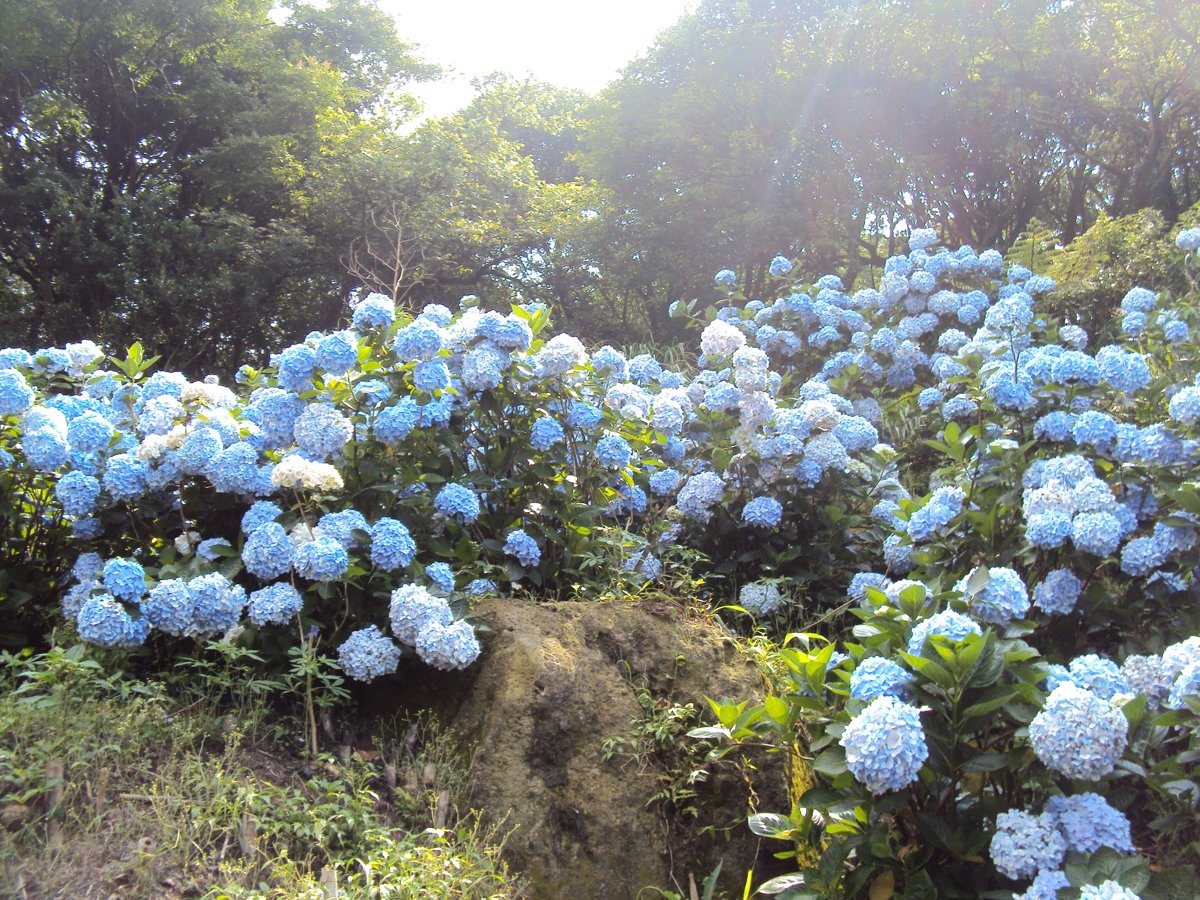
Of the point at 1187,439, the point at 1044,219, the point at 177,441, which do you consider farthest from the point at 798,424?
the point at 1044,219

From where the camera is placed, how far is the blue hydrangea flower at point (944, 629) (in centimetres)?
222

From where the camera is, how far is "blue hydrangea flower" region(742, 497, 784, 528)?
13.9 feet

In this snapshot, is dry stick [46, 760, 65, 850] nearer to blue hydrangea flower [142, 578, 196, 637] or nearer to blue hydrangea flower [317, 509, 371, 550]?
blue hydrangea flower [142, 578, 196, 637]

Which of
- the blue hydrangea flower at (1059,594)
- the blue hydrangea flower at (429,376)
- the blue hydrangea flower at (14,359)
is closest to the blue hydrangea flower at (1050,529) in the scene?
the blue hydrangea flower at (1059,594)

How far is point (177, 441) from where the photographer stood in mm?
3275

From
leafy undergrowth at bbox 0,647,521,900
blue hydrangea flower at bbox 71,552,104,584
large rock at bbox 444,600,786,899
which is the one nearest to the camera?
leafy undergrowth at bbox 0,647,521,900

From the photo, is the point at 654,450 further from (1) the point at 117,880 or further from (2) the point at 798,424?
(1) the point at 117,880

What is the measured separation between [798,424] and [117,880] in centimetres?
316

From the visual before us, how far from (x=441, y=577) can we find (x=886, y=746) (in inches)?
62.8

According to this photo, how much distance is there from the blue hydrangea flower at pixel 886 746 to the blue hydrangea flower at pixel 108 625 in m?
2.11

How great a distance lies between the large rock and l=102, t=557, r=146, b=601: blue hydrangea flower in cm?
106

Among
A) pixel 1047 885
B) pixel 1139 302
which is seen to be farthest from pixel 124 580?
pixel 1139 302

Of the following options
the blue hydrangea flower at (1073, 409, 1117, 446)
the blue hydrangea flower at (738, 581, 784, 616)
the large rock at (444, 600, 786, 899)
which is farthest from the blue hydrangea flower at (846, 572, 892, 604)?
the blue hydrangea flower at (1073, 409, 1117, 446)

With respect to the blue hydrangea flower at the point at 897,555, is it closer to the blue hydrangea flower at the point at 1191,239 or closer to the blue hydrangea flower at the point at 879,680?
the blue hydrangea flower at the point at 879,680
